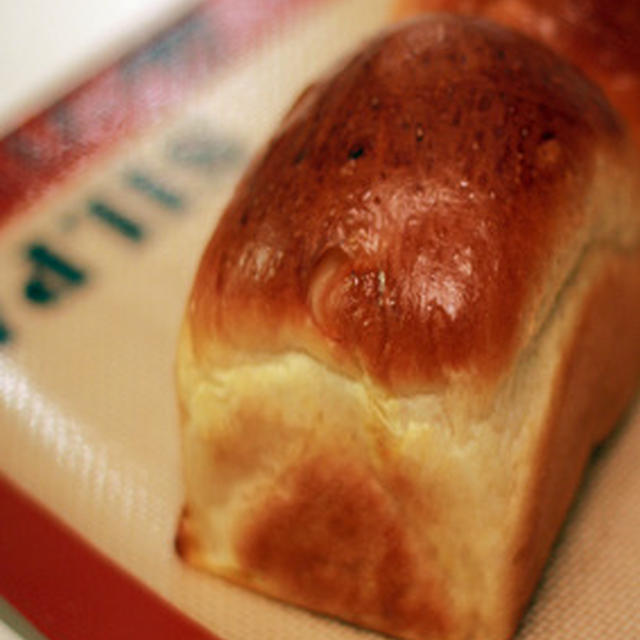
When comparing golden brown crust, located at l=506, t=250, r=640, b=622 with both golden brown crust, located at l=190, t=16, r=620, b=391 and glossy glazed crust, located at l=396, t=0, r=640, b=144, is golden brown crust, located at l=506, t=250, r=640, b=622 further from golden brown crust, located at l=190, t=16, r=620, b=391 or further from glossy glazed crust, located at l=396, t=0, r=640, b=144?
glossy glazed crust, located at l=396, t=0, r=640, b=144

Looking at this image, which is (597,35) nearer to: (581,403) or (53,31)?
(581,403)

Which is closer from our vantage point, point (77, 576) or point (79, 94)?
point (77, 576)

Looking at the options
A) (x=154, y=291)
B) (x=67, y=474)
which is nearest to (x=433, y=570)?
(x=67, y=474)

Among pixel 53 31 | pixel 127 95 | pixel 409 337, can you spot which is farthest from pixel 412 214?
pixel 53 31

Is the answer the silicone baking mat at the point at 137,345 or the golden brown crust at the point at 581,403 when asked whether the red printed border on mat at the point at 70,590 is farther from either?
the golden brown crust at the point at 581,403

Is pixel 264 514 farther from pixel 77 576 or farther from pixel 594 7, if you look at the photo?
pixel 594 7

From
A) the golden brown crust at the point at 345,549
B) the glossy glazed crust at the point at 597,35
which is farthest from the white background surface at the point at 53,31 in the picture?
the golden brown crust at the point at 345,549
